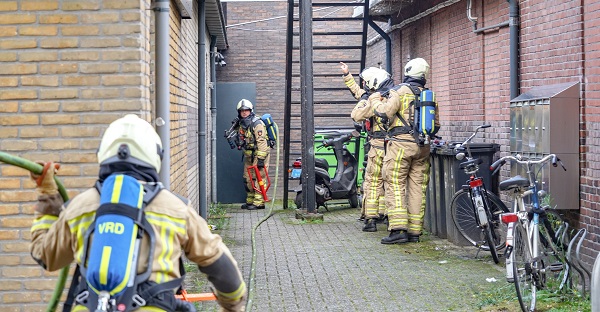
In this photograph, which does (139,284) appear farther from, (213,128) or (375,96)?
(213,128)

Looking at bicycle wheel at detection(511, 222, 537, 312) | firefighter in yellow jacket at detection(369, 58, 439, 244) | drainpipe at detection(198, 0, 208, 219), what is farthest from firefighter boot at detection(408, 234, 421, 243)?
bicycle wheel at detection(511, 222, 537, 312)

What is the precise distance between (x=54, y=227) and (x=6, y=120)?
3.09 m

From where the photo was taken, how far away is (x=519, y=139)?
31.0 feet

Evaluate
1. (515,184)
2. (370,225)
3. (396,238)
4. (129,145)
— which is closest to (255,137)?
(370,225)

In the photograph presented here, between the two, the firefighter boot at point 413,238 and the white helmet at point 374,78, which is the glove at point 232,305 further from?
the white helmet at point 374,78

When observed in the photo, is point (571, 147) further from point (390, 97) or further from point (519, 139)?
point (390, 97)

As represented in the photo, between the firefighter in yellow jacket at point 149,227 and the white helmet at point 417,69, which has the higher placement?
the white helmet at point 417,69

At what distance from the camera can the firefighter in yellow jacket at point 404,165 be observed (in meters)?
11.9

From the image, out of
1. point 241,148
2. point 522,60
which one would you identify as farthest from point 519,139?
point 241,148

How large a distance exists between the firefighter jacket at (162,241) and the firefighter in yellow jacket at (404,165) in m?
8.14

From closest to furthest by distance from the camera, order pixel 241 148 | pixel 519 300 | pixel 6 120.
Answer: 1. pixel 6 120
2. pixel 519 300
3. pixel 241 148

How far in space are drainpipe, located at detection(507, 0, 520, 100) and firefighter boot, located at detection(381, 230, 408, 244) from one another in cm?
225

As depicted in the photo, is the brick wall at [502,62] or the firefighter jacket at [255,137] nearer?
the brick wall at [502,62]

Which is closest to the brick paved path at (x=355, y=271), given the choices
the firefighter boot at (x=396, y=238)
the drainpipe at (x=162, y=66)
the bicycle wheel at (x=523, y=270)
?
the firefighter boot at (x=396, y=238)
